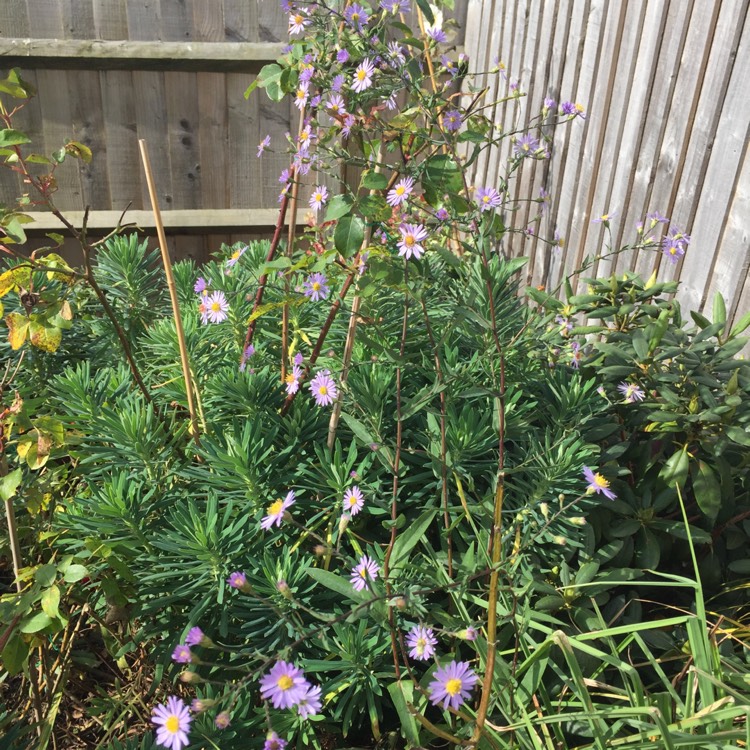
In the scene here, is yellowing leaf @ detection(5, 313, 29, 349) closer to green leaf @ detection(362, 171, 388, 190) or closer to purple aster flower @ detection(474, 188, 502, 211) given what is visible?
green leaf @ detection(362, 171, 388, 190)

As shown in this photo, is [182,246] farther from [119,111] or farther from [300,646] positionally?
[300,646]

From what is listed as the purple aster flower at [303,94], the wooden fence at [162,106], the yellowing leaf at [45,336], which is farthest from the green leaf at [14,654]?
the wooden fence at [162,106]

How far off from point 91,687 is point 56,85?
3453 millimetres

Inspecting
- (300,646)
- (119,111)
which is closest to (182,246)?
(119,111)

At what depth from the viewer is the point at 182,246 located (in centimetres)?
438

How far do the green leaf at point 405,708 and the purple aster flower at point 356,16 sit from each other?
3.80 ft

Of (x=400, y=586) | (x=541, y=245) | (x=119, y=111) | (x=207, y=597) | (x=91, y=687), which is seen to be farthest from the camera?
(x=119, y=111)

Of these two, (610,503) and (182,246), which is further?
(182,246)

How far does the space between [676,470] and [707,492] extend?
78 mm

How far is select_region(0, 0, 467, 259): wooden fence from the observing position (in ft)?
12.5

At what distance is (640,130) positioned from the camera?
2.42 m

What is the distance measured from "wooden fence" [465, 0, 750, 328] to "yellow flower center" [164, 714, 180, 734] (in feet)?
4.70

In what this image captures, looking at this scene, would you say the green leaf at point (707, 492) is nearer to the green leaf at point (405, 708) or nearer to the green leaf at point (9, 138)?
the green leaf at point (405, 708)

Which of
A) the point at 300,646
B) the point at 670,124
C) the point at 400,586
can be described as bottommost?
the point at 300,646
